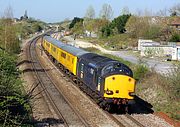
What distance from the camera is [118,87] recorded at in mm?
19359

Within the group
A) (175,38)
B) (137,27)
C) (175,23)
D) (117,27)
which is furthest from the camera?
(117,27)

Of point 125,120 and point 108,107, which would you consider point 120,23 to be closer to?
point 108,107

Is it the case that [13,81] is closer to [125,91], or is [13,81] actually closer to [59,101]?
[125,91]

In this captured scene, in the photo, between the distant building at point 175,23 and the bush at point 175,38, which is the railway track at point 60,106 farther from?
the distant building at point 175,23

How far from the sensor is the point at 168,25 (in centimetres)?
7975

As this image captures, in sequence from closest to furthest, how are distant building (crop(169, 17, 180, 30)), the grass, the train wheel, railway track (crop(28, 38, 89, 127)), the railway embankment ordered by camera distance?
railway track (crop(28, 38, 89, 127)) → the train wheel → the railway embankment → the grass → distant building (crop(169, 17, 180, 30))

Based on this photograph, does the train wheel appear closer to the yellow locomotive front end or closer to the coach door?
the yellow locomotive front end

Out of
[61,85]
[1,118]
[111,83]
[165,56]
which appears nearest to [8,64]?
[1,118]

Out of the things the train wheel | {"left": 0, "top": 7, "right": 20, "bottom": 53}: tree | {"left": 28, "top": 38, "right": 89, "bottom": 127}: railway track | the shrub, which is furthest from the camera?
{"left": 0, "top": 7, "right": 20, "bottom": 53}: tree

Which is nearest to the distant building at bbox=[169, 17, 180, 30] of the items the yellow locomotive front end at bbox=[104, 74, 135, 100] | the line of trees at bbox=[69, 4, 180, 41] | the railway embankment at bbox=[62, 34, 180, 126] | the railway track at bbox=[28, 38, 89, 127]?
the line of trees at bbox=[69, 4, 180, 41]

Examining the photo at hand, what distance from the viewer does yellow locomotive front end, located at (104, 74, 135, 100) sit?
19250mm

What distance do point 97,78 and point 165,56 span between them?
3576 cm

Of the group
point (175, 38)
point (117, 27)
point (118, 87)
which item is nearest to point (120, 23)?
point (117, 27)

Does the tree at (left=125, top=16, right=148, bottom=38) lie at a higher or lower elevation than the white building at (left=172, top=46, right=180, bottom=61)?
higher
